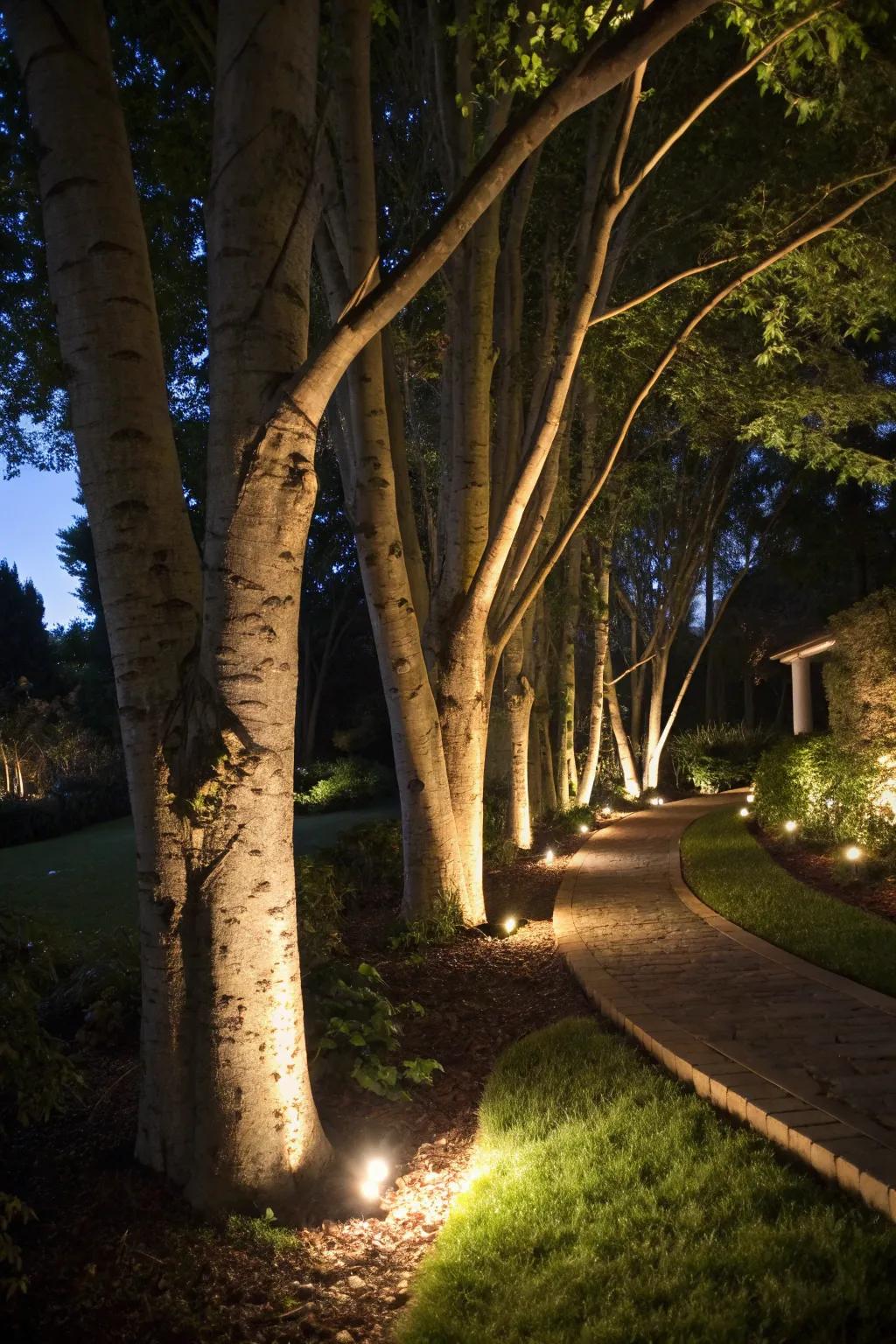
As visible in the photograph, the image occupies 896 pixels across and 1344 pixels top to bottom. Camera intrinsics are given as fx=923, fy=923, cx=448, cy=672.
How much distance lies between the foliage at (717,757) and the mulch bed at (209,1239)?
19890 millimetres

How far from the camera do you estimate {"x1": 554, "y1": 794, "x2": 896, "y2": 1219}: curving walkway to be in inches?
139

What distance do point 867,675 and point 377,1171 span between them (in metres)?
8.48

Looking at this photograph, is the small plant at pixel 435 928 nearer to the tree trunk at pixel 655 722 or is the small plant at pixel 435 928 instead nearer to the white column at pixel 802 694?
the white column at pixel 802 694

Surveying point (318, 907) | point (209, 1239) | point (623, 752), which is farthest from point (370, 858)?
point (623, 752)

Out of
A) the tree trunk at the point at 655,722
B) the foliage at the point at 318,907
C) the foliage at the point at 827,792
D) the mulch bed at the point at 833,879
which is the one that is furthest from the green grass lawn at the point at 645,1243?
the tree trunk at the point at 655,722

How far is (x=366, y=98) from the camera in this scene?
20.2 ft

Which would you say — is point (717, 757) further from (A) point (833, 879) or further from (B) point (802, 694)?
(A) point (833, 879)

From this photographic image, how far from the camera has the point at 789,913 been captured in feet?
25.7

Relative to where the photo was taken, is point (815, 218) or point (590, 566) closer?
point (815, 218)

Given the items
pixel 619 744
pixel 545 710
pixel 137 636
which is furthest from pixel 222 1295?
pixel 619 744

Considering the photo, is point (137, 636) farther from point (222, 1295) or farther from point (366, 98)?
point (366, 98)

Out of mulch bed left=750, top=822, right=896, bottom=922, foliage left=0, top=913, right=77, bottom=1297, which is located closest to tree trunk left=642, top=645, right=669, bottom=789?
mulch bed left=750, top=822, right=896, bottom=922

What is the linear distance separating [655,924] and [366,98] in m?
6.57

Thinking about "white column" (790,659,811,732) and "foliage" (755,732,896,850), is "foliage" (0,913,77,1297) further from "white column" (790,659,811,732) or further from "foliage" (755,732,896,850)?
"white column" (790,659,811,732)
